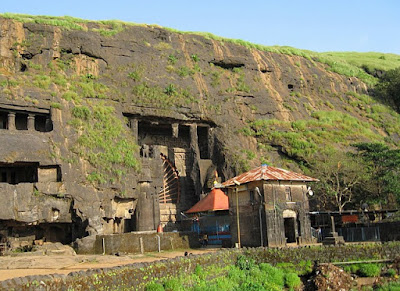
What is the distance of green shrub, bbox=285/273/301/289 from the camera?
19.1 m

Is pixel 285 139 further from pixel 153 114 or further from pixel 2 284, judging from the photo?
pixel 2 284

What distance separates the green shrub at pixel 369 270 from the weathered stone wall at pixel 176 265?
52cm

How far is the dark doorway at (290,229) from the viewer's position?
24953mm

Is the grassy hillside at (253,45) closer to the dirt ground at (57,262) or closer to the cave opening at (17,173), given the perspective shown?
the cave opening at (17,173)

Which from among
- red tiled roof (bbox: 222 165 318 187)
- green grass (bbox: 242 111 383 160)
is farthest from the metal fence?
green grass (bbox: 242 111 383 160)

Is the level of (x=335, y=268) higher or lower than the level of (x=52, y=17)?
lower

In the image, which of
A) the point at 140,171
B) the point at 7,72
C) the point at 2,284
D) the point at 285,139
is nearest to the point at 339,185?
the point at 285,139

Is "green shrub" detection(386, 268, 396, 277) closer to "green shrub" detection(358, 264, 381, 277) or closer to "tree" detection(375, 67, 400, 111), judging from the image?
"green shrub" detection(358, 264, 381, 277)

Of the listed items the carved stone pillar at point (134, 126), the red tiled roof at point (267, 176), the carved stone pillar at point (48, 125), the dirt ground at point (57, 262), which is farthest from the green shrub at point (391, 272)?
the carved stone pillar at point (48, 125)

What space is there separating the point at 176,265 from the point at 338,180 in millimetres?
20908

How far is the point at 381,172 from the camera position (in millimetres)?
33562

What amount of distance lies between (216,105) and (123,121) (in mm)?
8869

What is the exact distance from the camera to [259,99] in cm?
4178

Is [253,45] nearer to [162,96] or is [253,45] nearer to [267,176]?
[162,96]
